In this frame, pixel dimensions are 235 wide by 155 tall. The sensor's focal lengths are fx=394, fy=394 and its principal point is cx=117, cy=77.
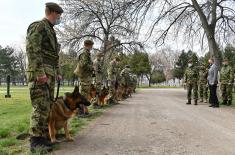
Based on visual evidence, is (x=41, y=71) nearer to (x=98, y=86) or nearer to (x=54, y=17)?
(x=54, y=17)

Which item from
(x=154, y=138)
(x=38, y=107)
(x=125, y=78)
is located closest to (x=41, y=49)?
(x=38, y=107)

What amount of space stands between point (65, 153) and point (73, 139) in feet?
3.83

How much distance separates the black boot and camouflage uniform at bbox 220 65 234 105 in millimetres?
13234

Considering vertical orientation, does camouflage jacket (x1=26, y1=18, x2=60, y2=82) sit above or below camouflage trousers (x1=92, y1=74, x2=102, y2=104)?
above

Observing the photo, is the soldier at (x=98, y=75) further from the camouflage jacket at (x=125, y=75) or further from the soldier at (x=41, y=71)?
the soldier at (x=41, y=71)

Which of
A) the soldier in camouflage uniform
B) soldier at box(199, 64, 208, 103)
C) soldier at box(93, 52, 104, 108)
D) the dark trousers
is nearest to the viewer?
the soldier in camouflage uniform

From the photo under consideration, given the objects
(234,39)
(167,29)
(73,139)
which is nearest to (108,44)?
(167,29)

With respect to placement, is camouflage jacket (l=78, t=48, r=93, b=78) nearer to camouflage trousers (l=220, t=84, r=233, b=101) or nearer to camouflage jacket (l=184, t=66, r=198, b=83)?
camouflage jacket (l=184, t=66, r=198, b=83)

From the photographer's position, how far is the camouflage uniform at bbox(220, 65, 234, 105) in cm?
1819

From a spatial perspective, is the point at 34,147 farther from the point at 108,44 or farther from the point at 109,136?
the point at 108,44

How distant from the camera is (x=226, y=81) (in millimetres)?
18438

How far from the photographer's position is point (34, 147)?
6430 millimetres

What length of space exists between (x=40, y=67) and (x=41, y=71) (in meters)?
0.07

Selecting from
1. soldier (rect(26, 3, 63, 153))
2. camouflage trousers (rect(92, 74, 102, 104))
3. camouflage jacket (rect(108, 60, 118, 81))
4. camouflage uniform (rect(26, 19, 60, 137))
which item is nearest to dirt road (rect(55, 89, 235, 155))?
soldier (rect(26, 3, 63, 153))
